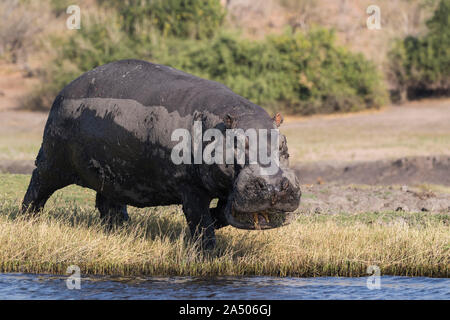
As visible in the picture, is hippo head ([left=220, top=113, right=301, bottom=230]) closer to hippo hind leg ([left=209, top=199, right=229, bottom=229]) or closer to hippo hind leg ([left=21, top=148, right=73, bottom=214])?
hippo hind leg ([left=209, top=199, right=229, bottom=229])

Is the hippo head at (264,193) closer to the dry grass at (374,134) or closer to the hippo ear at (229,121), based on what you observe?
the hippo ear at (229,121)

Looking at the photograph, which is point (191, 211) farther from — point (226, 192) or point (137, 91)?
point (137, 91)

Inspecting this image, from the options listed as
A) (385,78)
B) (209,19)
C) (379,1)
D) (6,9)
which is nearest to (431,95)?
(385,78)

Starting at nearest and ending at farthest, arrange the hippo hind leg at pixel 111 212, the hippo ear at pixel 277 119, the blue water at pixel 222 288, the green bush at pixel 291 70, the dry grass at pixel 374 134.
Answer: the blue water at pixel 222 288 → the hippo ear at pixel 277 119 → the hippo hind leg at pixel 111 212 → the dry grass at pixel 374 134 → the green bush at pixel 291 70

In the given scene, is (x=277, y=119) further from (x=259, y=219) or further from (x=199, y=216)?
(x=199, y=216)

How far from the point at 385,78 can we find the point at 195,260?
2328cm

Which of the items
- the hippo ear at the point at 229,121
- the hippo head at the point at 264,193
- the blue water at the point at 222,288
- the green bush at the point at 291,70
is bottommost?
the blue water at the point at 222,288

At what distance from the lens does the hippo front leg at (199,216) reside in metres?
8.99

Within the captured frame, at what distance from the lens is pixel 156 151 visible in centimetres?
915

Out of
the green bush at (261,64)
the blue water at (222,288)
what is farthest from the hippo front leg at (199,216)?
the green bush at (261,64)

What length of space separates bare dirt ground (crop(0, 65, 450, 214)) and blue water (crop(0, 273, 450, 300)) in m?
4.36

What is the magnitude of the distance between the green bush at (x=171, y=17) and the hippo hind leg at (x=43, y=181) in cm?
2051

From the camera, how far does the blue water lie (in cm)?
823

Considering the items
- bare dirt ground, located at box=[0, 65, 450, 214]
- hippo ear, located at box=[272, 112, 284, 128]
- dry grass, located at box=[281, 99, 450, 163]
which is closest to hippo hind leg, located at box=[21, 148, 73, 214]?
hippo ear, located at box=[272, 112, 284, 128]
